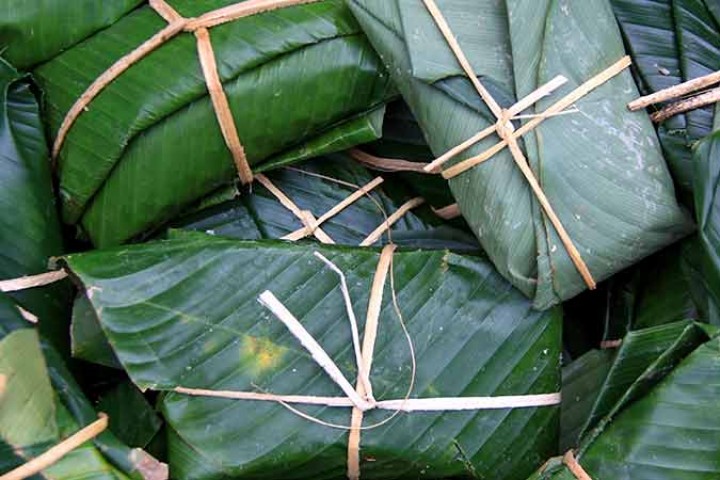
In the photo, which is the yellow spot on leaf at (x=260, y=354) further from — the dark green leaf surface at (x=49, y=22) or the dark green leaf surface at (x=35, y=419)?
the dark green leaf surface at (x=49, y=22)

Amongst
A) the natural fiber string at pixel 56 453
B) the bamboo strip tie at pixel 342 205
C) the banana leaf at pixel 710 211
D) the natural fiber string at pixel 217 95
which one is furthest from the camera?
the bamboo strip tie at pixel 342 205

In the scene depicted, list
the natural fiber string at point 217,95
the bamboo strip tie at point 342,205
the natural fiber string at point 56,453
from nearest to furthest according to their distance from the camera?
the natural fiber string at point 56,453 → the natural fiber string at point 217,95 → the bamboo strip tie at point 342,205

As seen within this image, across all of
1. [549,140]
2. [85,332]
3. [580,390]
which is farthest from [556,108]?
[85,332]

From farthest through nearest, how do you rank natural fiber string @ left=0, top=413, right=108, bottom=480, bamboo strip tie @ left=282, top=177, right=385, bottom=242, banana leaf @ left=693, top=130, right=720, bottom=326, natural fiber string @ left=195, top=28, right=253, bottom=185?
bamboo strip tie @ left=282, top=177, right=385, bottom=242 → natural fiber string @ left=195, top=28, right=253, bottom=185 → banana leaf @ left=693, top=130, right=720, bottom=326 → natural fiber string @ left=0, top=413, right=108, bottom=480

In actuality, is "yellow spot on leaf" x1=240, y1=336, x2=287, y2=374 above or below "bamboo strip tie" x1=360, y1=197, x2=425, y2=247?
below

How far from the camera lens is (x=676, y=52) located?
4.46ft

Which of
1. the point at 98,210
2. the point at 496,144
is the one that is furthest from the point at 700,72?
the point at 98,210

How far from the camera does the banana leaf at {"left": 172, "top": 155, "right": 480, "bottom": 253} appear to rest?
4.76 feet

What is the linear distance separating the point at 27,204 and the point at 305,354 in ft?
1.57

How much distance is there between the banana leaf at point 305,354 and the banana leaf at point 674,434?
0.16 metres

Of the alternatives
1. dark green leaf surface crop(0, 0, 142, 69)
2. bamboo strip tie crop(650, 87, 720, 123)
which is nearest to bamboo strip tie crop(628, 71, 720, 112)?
bamboo strip tie crop(650, 87, 720, 123)

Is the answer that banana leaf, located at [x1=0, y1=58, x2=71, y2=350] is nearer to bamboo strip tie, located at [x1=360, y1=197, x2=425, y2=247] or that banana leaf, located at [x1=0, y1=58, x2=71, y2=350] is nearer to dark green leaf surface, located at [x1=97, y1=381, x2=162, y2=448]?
dark green leaf surface, located at [x1=97, y1=381, x2=162, y2=448]

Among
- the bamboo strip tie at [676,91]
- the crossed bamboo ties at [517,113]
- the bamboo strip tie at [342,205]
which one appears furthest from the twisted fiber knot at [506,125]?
the bamboo strip tie at [342,205]

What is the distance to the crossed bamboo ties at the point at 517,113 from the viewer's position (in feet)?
4.12
